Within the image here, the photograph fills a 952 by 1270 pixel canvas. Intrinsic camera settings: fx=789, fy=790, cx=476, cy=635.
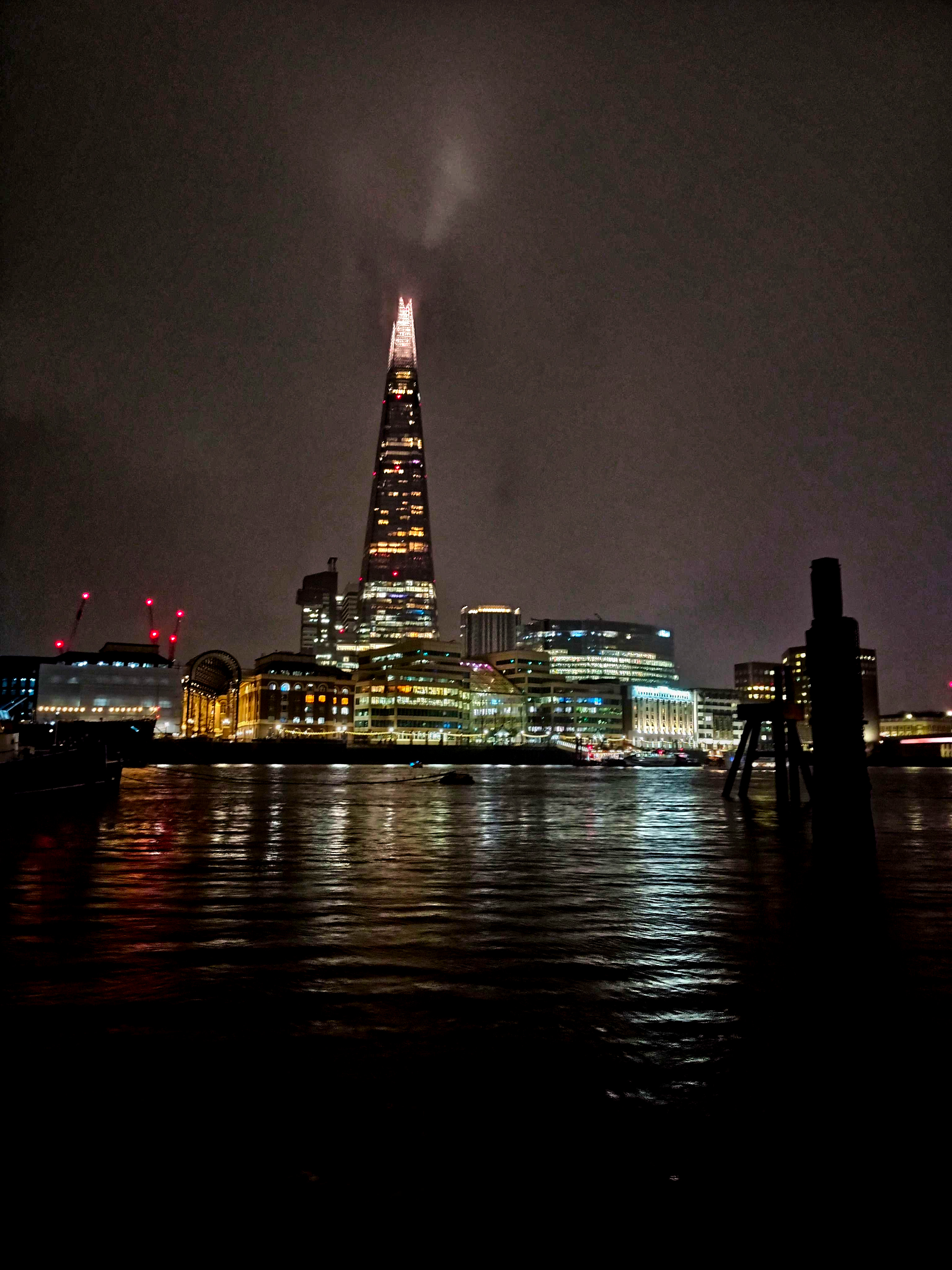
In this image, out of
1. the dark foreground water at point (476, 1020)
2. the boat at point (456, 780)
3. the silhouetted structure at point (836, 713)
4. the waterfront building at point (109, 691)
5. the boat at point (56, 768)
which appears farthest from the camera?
the waterfront building at point (109, 691)

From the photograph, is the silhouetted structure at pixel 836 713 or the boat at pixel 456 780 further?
the boat at pixel 456 780

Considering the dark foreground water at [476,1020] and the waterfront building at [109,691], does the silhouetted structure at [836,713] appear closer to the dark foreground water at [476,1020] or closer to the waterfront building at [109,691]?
the dark foreground water at [476,1020]

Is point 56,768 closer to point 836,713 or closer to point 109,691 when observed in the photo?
point 836,713

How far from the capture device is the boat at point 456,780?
7556 cm

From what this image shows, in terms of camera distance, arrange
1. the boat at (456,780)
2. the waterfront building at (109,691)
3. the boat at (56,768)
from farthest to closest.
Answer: the waterfront building at (109,691)
the boat at (456,780)
the boat at (56,768)

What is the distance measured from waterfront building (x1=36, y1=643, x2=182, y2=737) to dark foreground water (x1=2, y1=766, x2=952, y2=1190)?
511 ft

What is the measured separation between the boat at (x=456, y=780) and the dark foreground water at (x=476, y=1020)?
5635 centimetres

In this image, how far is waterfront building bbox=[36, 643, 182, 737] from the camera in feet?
533

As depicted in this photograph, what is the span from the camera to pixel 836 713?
19672mm

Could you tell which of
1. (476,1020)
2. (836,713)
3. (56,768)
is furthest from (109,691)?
(476,1020)

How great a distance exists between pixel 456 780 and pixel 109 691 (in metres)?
117

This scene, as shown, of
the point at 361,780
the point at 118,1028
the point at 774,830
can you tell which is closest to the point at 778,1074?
the point at 118,1028

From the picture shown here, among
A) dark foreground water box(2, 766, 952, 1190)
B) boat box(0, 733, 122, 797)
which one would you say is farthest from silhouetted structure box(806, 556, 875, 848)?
boat box(0, 733, 122, 797)

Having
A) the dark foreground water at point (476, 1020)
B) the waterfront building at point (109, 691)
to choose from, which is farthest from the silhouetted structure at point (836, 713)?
the waterfront building at point (109, 691)
